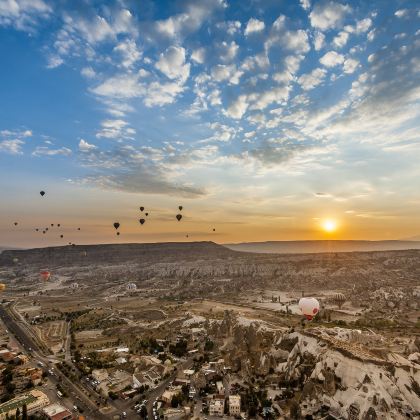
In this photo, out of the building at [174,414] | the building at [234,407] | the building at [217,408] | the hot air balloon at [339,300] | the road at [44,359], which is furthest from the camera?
the hot air balloon at [339,300]

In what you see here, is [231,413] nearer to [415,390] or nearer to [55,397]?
[415,390]

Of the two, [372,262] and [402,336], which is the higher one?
[372,262]

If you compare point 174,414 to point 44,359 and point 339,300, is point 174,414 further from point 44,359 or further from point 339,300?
point 339,300

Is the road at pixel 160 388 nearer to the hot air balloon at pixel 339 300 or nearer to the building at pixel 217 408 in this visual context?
the building at pixel 217 408

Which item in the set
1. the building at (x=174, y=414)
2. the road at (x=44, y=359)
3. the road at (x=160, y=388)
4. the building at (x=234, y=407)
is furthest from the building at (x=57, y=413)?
the building at (x=234, y=407)

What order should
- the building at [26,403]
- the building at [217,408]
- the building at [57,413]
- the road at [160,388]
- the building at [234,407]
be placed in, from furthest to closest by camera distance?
the road at [160,388], the building at [26,403], the building at [57,413], the building at [217,408], the building at [234,407]

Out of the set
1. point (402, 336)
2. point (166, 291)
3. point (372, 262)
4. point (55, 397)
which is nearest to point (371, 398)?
point (402, 336)
